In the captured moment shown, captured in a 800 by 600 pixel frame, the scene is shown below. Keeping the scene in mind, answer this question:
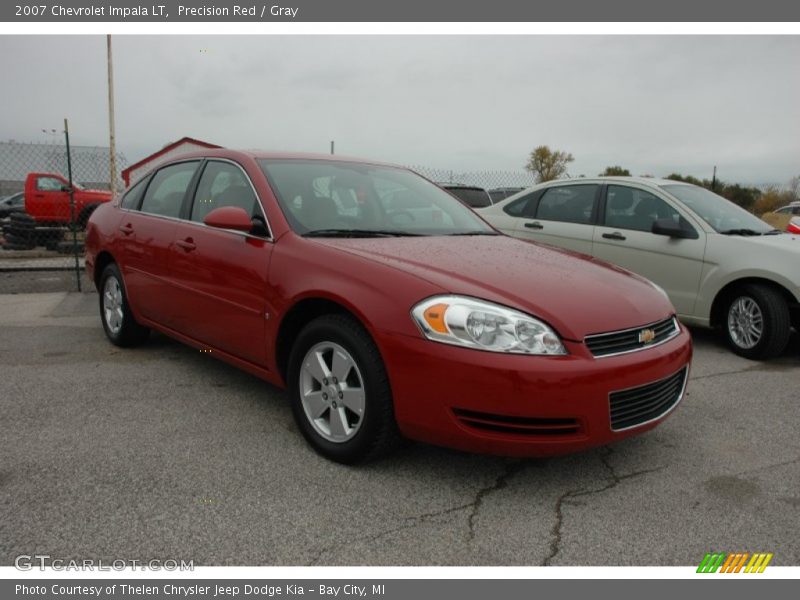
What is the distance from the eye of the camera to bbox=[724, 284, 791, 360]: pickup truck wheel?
505 cm

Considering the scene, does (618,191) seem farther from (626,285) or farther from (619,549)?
(619,549)

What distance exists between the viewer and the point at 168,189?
176 inches

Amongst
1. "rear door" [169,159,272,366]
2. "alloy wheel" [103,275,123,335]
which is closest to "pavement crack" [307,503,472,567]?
"rear door" [169,159,272,366]

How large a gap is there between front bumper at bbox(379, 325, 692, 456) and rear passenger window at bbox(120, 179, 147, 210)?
3.06 metres

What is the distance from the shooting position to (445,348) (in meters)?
2.52

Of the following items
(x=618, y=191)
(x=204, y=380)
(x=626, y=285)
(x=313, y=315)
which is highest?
(x=618, y=191)

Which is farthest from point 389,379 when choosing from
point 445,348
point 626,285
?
point 626,285

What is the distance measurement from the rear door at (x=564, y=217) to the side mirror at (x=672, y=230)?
768mm

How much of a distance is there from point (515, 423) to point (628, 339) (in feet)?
2.18

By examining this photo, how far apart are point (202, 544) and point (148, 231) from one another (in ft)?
9.02

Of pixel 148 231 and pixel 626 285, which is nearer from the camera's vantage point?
pixel 626 285

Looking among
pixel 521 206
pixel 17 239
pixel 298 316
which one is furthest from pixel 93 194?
pixel 298 316

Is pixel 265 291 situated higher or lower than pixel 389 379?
higher

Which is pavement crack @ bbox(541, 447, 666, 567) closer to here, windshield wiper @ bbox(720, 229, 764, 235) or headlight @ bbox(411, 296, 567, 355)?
headlight @ bbox(411, 296, 567, 355)
